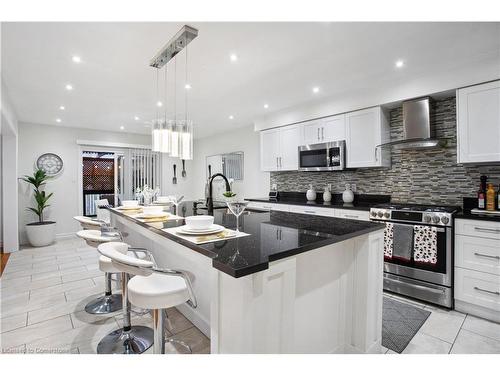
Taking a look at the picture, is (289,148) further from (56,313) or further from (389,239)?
(56,313)

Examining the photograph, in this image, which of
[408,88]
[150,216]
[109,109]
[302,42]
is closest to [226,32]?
[302,42]

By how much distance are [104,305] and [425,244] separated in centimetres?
332

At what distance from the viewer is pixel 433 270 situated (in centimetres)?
261

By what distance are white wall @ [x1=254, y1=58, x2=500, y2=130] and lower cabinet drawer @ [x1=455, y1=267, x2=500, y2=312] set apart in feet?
6.25

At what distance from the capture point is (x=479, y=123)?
2.58 m

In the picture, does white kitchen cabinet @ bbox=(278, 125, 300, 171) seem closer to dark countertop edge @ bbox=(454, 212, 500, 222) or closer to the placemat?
dark countertop edge @ bbox=(454, 212, 500, 222)

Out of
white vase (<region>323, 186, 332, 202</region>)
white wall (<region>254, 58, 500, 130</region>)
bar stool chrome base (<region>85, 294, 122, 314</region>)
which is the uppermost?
white wall (<region>254, 58, 500, 130</region>)

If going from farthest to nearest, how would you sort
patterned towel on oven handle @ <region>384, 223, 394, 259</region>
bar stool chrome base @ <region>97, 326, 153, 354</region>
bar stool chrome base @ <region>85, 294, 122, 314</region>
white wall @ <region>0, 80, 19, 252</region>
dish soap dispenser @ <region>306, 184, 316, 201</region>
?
white wall @ <region>0, 80, 19, 252</region>, dish soap dispenser @ <region>306, 184, 316, 201</region>, patterned towel on oven handle @ <region>384, 223, 394, 259</region>, bar stool chrome base @ <region>85, 294, 122, 314</region>, bar stool chrome base @ <region>97, 326, 153, 354</region>

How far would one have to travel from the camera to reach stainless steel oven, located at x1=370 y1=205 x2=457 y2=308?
252cm

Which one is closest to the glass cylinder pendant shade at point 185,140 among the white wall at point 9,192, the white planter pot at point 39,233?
the white wall at point 9,192

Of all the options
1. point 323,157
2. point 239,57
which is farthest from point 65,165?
point 323,157

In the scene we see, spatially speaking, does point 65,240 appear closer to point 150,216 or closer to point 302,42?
point 150,216

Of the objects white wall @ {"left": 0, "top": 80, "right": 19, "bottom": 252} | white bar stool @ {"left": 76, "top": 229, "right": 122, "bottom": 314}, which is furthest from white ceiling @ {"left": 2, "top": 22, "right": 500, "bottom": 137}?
white bar stool @ {"left": 76, "top": 229, "right": 122, "bottom": 314}
